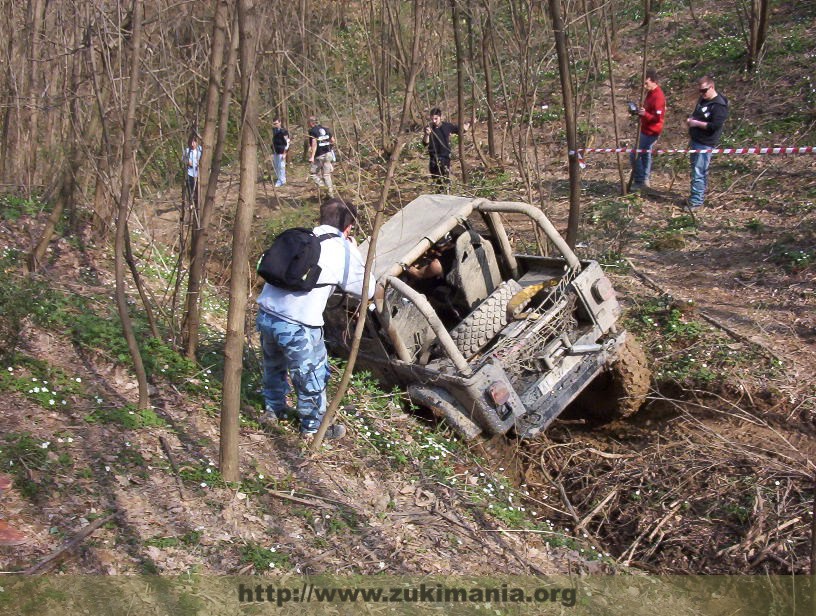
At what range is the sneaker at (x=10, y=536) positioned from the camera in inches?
166

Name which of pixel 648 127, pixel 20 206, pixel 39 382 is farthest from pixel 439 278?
pixel 648 127

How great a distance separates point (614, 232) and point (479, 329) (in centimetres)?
490

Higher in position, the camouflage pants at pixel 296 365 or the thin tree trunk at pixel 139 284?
the thin tree trunk at pixel 139 284

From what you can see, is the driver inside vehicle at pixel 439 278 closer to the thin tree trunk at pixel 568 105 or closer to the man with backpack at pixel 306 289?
the man with backpack at pixel 306 289

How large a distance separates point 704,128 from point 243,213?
27.6 ft

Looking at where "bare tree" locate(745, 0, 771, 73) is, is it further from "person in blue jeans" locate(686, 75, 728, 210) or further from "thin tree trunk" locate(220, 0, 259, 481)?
"thin tree trunk" locate(220, 0, 259, 481)

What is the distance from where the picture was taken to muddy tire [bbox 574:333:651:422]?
6820 mm

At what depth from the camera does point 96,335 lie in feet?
22.0

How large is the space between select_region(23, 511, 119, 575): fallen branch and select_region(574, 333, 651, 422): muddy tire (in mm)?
4071

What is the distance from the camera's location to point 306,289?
5.21 meters

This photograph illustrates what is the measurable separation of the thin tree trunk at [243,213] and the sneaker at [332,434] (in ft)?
4.32

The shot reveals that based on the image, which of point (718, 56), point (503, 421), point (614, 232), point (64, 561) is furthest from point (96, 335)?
point (718, 56)

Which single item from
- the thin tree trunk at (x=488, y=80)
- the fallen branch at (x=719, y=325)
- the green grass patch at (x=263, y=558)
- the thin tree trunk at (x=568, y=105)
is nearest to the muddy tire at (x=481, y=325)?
the thin tree trunk at (x=568, y=105)

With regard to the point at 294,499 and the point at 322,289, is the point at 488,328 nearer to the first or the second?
the point at 322,289
